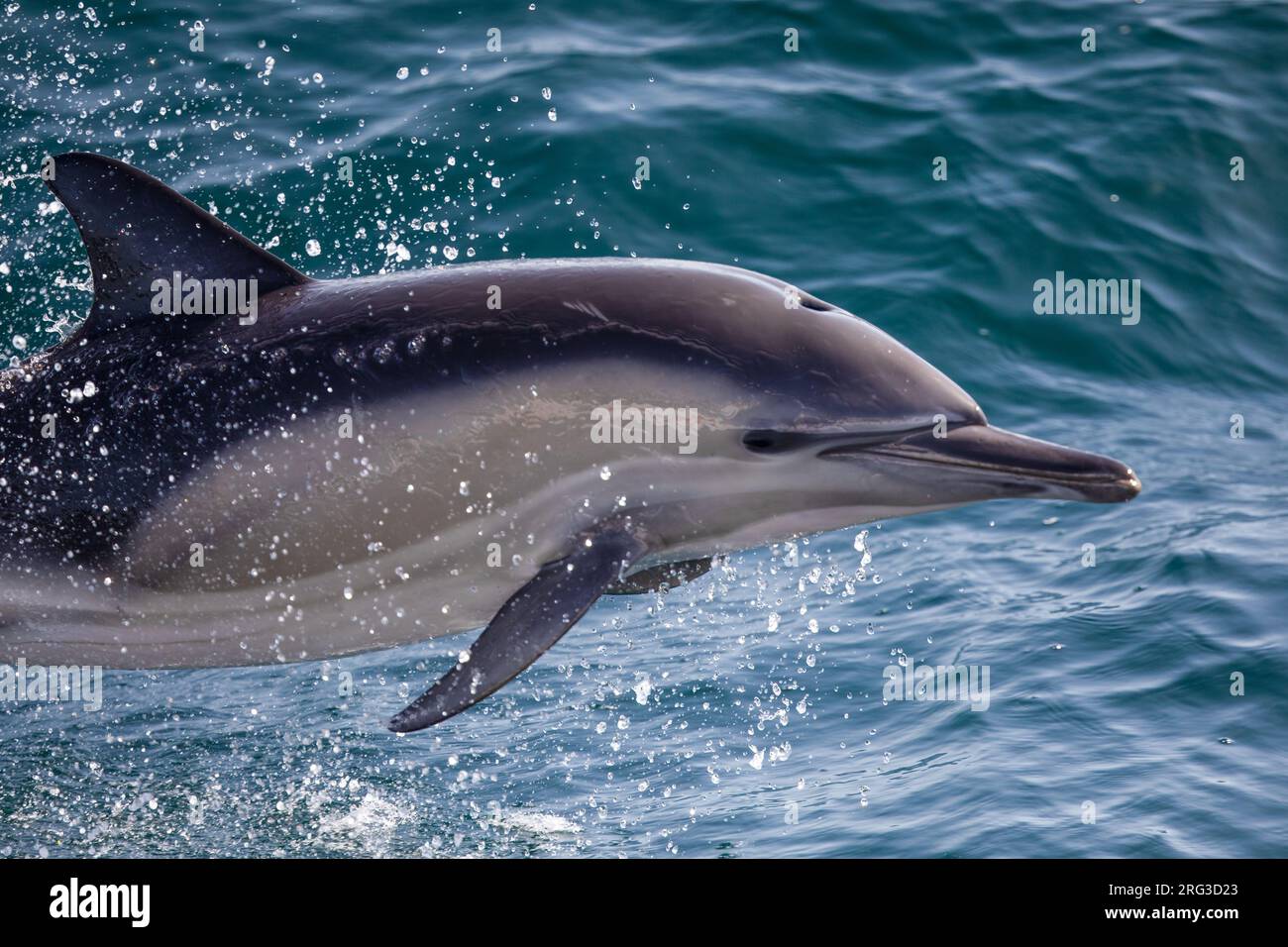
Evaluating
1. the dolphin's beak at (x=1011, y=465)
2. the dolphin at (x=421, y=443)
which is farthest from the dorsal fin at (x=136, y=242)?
the dolphin's beak at (x=1011, y=465)

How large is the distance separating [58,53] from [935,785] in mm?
9371

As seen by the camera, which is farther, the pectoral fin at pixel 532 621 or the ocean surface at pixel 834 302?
the ocean surface at pixel 834 302

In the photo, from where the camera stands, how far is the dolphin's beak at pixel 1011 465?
423 cm

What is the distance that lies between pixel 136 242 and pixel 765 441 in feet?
6.92

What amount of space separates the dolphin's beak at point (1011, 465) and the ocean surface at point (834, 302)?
1.69 m

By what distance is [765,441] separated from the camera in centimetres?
452

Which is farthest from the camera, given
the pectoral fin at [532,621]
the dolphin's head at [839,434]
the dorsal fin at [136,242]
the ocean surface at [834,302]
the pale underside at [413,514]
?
the ocean surface at [834,302]

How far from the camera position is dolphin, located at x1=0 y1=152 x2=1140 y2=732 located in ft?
14.8

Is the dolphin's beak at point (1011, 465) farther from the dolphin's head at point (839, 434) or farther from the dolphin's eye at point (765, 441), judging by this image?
the dolphin's eye at point (765, 441)

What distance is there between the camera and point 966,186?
11602 mm

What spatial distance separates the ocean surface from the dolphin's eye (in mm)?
1677

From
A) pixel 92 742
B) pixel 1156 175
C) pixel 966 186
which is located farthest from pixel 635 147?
pixel 92 742

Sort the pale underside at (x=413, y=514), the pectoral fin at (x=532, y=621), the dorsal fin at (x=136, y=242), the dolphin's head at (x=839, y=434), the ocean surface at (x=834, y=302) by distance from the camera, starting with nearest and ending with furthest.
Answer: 1. the pectoral fin at (x=532, y=621)
2. the dolphin's head at (x=839, y=434)
3. the pale underside at (x=413, y=514)
4. the dorsal fin at (x=136, y=242)
5. the ocean surface at (x=834, y=302)
